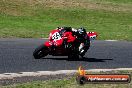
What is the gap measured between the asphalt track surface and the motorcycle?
0.21m

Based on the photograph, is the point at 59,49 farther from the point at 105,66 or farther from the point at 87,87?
the point at 87,87

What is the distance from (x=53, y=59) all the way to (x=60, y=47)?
1.52ft

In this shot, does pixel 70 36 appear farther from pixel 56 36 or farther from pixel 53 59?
pixel 53 59

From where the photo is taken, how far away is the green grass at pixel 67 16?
29.4 meters

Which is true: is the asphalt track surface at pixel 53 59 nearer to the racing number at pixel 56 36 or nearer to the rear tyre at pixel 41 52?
the rear tyre at pixel 41 52

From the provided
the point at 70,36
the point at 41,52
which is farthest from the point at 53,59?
the point at 70,36

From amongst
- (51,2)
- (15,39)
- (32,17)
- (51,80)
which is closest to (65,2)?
(51,2)

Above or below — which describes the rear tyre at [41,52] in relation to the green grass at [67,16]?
above

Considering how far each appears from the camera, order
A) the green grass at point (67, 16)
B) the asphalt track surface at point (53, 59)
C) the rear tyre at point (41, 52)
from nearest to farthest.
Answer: the asphalt track surface at point (53, 59), the rear tyre at point (41, 52), the green grass at point (67, 16)

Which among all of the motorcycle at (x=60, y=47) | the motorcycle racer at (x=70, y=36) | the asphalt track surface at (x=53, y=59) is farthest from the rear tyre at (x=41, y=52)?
the motorcycle racer at (x=70, y=36)

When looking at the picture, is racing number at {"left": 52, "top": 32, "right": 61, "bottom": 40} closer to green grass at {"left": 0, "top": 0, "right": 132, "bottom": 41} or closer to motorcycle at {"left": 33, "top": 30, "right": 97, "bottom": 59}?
motorcycle at {"left": 33, "top": 30, "right": 97, "bottom": 59}

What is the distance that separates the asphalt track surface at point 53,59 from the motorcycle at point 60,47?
207mm

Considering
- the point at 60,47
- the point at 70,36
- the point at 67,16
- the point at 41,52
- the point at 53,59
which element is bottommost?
the point at 67,16

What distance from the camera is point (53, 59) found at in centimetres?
1602
